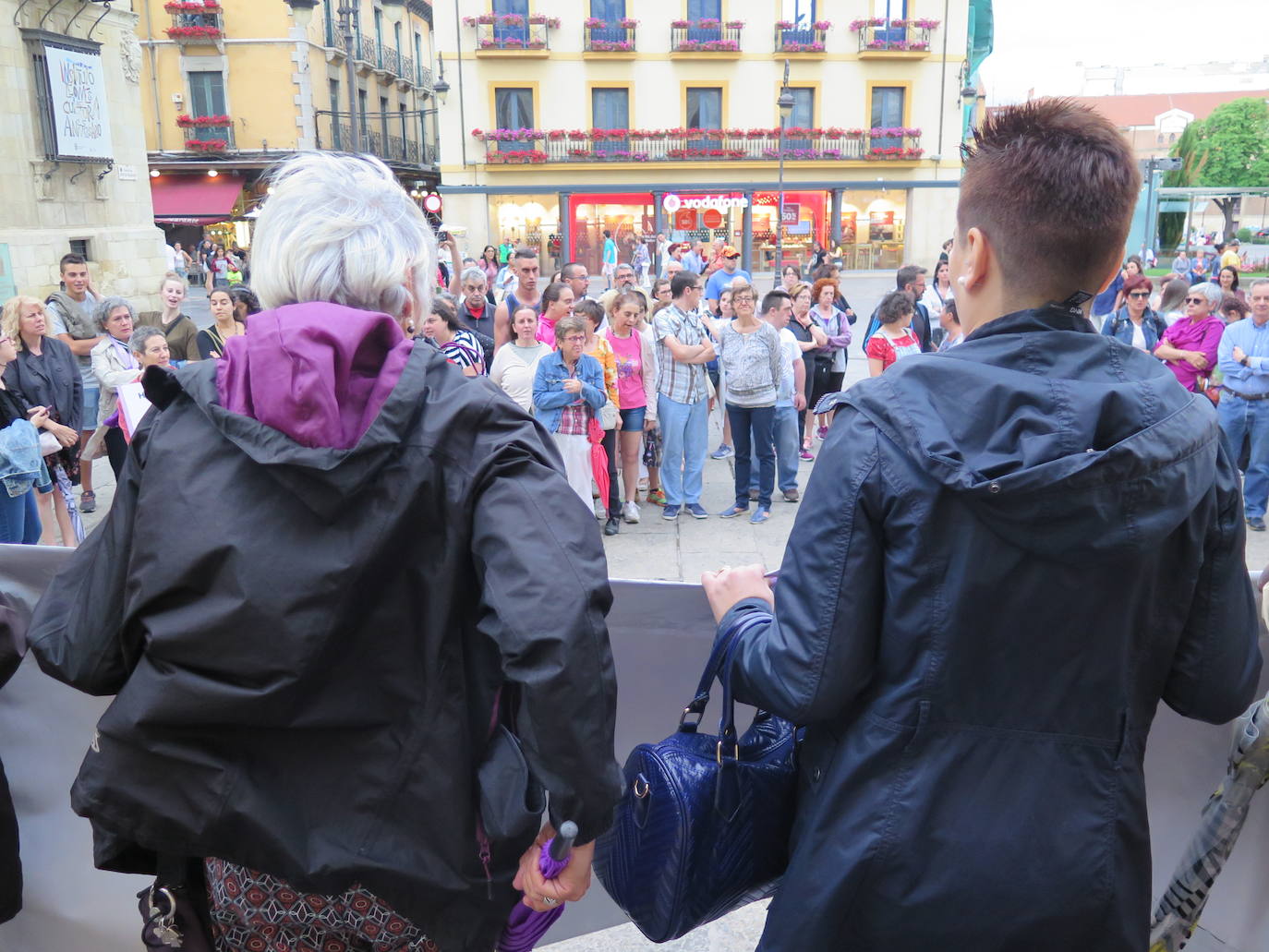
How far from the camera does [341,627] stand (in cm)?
148

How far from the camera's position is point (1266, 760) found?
2.00 m

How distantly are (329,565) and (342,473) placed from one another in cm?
13

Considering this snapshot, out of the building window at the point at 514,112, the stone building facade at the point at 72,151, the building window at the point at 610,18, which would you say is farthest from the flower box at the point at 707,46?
the stone building facade at the point at 72,151

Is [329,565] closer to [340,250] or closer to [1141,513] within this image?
[340,250]

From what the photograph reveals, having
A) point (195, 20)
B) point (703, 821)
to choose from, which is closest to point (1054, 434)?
point (703, 821)

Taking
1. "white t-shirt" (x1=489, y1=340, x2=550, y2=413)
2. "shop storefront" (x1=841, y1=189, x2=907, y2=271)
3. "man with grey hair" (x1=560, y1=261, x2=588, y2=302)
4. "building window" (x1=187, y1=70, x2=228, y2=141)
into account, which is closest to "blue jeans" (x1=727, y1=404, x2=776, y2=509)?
"white t-shirt" (x1=489, y1=340, x2=550, y2=413)

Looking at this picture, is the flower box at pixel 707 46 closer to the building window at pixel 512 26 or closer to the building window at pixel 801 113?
the building window at pixel 801 113

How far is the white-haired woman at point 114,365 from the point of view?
7.02 meters

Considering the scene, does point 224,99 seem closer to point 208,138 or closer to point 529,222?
point 208,138

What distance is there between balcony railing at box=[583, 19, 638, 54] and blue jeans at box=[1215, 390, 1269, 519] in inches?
1154

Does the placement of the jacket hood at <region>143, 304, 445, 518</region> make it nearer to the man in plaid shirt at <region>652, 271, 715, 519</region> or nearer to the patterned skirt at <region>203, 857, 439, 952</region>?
the patterned skirt at <region>203, 857, 439, 952</region>

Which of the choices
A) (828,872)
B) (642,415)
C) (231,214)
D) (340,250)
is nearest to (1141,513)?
(828,872)

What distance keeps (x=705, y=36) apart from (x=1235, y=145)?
142 feet

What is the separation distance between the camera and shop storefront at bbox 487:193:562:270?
116 feet
